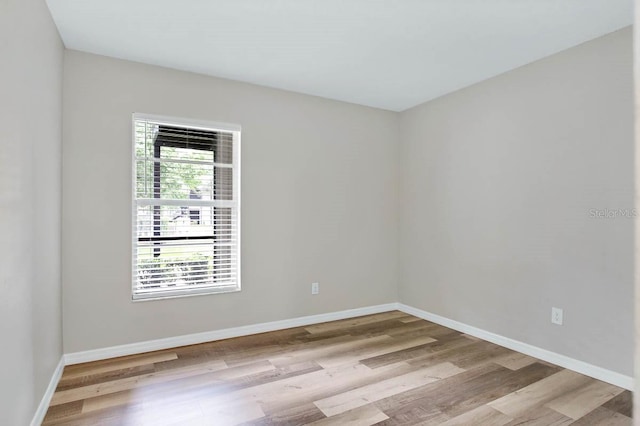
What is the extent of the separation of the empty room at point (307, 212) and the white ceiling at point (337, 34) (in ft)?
0.07

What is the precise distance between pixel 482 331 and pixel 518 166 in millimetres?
1590

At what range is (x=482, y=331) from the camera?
3.40m

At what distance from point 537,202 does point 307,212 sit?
7.03 feet

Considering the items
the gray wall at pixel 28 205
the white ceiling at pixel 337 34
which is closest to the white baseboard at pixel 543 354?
the white ceiling at pixel 337 34

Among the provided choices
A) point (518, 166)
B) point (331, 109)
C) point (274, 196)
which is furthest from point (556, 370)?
point (331, 109)

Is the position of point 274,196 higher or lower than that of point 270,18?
lower

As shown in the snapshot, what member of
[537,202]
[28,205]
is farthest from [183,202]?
[537,202]

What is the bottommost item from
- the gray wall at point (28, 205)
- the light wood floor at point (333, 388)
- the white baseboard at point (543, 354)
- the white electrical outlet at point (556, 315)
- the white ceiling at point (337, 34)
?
the light wood floor at point (333, 388)

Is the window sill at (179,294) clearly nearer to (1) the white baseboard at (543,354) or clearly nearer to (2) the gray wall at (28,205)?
(2) the gray wall at (28,205)

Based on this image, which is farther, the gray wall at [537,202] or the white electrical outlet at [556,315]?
the white electrical outlet at [556,315]

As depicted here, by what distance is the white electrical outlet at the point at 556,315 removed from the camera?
2.79m

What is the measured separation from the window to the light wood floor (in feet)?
1.98

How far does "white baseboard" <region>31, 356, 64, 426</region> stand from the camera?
6.43ft

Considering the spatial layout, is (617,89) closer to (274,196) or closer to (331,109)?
(331,109)
